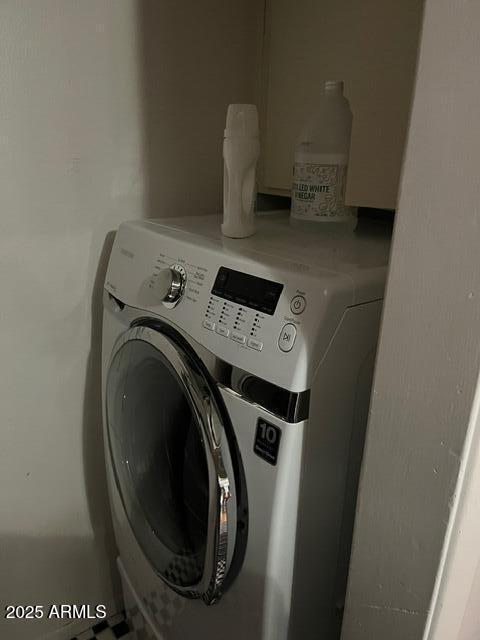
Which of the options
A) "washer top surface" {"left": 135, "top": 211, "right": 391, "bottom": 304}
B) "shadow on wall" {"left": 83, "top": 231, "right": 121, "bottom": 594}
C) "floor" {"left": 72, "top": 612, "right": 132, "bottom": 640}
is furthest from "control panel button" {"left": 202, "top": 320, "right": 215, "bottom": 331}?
"floor" {"left": 72, "top": 612, "right": 132, "bottom": 640}

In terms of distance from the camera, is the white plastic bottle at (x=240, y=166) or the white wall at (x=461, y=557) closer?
the white wall at (x=461, y=557)

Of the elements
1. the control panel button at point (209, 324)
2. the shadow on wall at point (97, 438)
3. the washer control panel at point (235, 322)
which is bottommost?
the shadow on wall at point (97, 438)

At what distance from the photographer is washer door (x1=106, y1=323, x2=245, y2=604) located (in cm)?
75

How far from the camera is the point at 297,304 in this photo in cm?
65

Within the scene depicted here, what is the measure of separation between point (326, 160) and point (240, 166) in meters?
0.15

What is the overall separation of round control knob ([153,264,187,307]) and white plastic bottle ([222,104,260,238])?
0.47ft

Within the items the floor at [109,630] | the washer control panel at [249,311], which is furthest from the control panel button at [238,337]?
the floor at [109,630]

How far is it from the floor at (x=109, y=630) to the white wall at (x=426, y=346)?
949 mm

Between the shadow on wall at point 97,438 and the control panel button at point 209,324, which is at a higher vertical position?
the control panel button at point 209,324

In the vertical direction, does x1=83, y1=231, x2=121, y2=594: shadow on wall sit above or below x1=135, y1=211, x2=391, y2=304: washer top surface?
below

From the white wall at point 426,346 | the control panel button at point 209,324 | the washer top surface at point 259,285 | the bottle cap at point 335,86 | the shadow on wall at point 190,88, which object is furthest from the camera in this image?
the shadow on wall at point 190,88

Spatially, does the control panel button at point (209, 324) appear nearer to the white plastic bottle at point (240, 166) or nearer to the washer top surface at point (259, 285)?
the washer top surface at point (259, 285)

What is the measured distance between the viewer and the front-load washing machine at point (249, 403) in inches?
25.9

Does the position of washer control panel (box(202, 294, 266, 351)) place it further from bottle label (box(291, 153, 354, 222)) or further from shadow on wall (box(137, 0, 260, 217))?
shadow on wall (box(137, 0, 260, 217))
